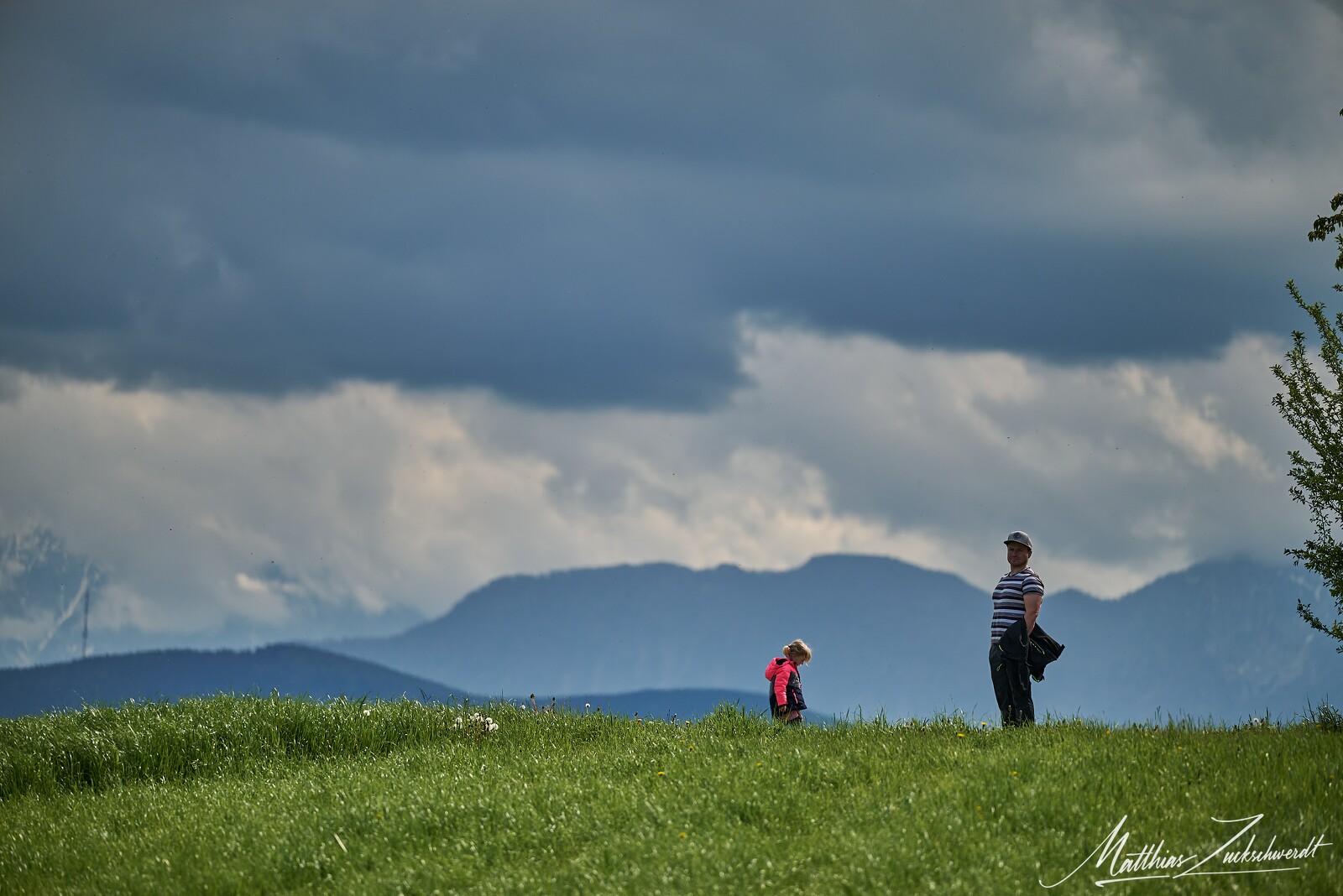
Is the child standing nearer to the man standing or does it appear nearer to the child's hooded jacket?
the child's hooded jacket

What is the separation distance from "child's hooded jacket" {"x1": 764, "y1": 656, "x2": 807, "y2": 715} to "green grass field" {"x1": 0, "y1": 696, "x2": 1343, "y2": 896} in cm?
73

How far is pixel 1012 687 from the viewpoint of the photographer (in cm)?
1745

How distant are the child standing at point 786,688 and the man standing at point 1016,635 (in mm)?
2899

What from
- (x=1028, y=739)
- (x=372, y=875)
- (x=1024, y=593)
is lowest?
(x=372, y=875)

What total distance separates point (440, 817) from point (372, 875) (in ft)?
4.79

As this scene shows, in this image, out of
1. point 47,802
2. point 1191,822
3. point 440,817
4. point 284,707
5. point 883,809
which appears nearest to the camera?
point 1191,822

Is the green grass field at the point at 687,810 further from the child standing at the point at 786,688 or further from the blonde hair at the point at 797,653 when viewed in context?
the blonde hair at the point at 797,653

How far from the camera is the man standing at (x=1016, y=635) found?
17375mm

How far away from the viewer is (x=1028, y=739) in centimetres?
1494

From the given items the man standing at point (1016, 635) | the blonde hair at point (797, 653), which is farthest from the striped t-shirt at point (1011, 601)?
the blonde hair at point (797, 653)

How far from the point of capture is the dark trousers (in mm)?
17438

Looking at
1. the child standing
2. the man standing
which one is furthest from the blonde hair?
the man standing

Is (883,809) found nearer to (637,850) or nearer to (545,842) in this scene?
(637,850)

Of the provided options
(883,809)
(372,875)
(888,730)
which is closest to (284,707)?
(372,875)
